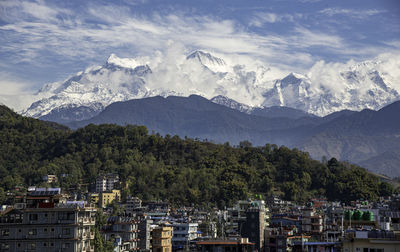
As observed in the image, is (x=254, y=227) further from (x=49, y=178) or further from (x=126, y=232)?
(x=49, y=178)

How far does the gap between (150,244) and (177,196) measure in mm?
73840

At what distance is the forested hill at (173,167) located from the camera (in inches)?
6088

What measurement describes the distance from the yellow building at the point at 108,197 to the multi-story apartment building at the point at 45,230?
286 ft

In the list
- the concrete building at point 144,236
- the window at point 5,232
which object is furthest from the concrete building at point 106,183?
the window at point 5,232

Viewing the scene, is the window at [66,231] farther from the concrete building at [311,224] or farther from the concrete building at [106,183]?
the concrete building at [106,183]

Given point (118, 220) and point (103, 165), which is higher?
point (103, 165)

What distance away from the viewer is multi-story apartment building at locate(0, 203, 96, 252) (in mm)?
54562

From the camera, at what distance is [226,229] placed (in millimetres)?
96312

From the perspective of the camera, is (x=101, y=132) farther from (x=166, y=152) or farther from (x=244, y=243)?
(x=244, y=243)

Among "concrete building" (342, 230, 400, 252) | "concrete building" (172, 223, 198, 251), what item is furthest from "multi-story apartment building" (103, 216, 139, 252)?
"concrete building" (342, 230, 400, 252)

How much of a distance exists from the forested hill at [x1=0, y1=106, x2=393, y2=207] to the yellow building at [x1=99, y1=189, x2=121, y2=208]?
4.86m

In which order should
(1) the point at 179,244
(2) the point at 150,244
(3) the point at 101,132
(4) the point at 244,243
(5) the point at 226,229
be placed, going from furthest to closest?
(3) the point at 101,132
(5) the point at 226,229
(1) the point at 179,244
(2) the point at 150,244
(4) the point at 244,243

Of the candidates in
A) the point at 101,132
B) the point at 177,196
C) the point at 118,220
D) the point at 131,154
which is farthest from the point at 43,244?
the point at 101,132

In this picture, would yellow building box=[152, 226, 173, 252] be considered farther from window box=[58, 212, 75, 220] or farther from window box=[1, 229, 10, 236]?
window box=[1, 229, 10, 236]
